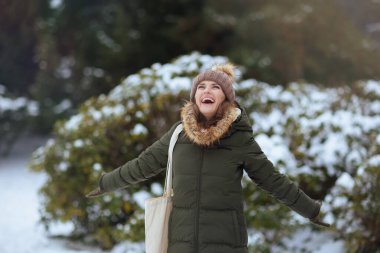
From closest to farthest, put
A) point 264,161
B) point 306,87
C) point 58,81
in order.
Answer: point 264,161, point 306,87, point 58,81

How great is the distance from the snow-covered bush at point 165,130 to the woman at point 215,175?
2366 millimetres

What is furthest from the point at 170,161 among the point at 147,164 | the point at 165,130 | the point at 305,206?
the point at 165,130

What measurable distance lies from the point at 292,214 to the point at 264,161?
2.58 m

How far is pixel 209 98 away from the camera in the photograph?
2.55 m

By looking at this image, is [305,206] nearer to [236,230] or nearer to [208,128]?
[236,230]

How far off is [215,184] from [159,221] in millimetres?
317

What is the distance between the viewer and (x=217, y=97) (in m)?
2.56

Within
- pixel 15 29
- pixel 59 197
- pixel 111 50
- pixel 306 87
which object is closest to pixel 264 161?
pixel 59 197

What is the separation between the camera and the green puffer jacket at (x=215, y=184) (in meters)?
2.41

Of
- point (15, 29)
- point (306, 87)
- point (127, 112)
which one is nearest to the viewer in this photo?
point (127, 112)

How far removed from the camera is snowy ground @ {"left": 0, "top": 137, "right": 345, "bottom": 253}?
5414 millimetres

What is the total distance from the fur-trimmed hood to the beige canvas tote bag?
98 mm

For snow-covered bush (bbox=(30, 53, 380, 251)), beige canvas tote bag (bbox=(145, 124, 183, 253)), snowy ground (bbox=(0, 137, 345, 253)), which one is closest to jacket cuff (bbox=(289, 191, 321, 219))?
beige canvas tote bag (bbox=(145, 124, 183, 253))

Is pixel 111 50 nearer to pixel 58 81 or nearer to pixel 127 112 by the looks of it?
pixel 58 81
